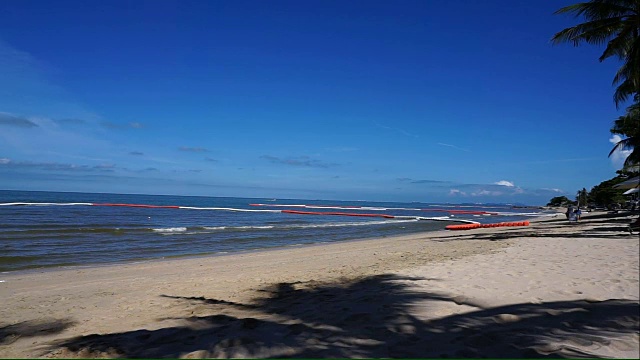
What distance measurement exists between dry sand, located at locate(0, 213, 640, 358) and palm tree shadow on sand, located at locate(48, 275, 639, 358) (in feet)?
0.05

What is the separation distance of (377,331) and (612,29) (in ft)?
47.8

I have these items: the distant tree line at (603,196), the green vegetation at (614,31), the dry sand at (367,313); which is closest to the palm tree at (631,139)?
the distant tree line at (603,196)

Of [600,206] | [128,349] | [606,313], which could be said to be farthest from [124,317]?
[600,206]

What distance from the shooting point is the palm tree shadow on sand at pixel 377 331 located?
331 centimetres

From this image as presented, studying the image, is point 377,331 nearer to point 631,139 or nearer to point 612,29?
point 612,29

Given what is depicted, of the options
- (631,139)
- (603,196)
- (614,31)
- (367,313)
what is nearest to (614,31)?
(614,31)

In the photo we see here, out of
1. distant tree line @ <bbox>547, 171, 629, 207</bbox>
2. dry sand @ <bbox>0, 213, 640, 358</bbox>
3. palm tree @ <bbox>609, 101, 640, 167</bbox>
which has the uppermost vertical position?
palm tree @ <bbox>609, 101, 640, 167</bbox>

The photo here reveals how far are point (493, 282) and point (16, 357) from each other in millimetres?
5940

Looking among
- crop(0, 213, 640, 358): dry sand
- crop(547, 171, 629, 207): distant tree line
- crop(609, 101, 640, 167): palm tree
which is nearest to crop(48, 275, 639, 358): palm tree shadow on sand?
crop(0, 213, 640, 358): dry sand

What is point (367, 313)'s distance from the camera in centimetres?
538

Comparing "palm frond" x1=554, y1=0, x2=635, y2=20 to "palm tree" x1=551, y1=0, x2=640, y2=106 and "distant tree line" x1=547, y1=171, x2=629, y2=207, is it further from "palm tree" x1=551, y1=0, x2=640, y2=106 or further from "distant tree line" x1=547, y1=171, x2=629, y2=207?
"distant tree line" x1=547, y1=171, x2=629, y2=207

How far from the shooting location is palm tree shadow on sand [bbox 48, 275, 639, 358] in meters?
3.31

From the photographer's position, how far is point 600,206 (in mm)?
69875

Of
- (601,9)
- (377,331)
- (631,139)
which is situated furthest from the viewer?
(631,139)
